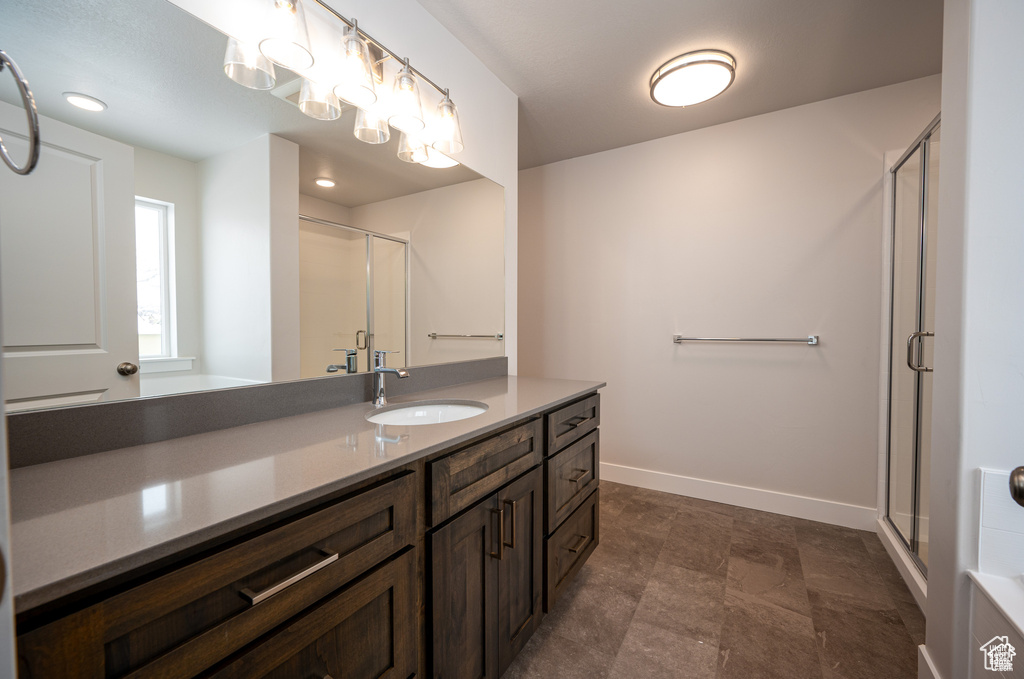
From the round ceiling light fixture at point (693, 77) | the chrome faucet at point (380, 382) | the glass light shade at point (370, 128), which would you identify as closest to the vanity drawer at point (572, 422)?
the chrome faucet at point (380, 382)

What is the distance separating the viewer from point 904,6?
1.64 m

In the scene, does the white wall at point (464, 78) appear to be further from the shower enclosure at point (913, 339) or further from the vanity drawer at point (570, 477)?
the shower enclosure at point (913, 339)

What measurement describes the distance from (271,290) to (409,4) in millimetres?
1230

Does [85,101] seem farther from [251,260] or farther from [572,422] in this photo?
[572,422]

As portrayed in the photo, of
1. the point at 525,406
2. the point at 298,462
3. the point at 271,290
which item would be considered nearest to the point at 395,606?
the point at 298,462

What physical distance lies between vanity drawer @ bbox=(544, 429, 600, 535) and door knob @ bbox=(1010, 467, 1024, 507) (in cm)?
115

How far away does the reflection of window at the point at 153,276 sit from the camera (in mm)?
928

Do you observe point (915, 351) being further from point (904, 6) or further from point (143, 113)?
point (143, 113)

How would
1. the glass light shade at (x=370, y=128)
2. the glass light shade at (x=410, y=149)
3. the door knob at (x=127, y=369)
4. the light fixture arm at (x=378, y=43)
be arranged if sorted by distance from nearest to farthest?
the door knob at (x=127, y=369) → the light fixture arm at (x=378, y=43) → the glass light shade at (x=370, y=128) → the glass light shade at (x=410, y=149)

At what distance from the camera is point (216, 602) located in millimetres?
589

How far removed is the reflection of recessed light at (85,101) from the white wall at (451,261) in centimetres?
65

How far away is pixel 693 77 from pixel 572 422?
1710 millimetres

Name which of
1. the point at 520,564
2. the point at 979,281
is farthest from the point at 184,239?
the point at 979,281

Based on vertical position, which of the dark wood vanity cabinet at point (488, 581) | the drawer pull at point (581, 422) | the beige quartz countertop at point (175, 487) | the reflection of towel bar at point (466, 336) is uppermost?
the reflection of towel bar at point (466, 336)
